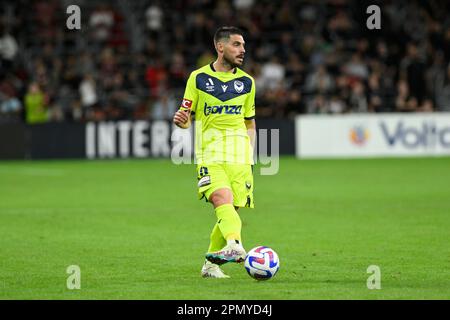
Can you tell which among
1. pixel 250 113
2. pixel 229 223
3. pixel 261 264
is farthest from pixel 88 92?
pixel 261 264

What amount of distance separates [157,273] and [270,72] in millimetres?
19671

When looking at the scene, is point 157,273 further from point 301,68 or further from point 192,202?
point 301,68

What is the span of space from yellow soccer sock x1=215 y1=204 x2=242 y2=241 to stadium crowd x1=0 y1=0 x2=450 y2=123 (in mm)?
18124

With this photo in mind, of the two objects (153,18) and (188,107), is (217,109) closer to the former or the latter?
(188,107)

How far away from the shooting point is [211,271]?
927 centimetres

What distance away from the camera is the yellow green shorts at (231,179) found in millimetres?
9195

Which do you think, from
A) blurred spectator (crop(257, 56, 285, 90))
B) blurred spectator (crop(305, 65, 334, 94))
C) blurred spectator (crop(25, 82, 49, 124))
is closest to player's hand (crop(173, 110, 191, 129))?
blurred spectator (crop(25, 82, 49, 124))

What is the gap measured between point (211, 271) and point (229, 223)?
2.04 ft

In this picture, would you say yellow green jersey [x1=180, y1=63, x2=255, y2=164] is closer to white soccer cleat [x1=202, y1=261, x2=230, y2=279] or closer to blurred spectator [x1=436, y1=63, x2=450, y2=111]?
white soccer cleat [x1=202, y1=261, x2=230, y2=279]

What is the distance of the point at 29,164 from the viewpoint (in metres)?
26.0

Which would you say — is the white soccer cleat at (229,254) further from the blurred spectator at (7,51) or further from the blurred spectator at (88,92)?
the blurred spectator at (7,51)

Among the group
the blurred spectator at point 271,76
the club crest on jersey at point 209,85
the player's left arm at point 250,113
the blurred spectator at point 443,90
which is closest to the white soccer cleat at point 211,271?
the player's left arm at point 250,113

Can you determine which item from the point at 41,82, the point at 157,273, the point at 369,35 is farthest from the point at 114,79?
the point at 157,273

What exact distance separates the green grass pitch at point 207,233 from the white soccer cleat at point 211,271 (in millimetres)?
150
